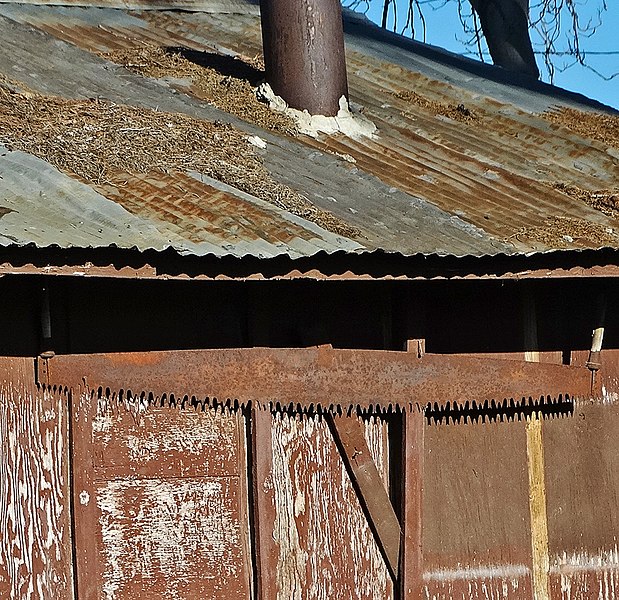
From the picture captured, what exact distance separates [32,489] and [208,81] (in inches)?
138

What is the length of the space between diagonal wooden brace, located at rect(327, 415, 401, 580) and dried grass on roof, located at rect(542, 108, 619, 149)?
290 centimetres

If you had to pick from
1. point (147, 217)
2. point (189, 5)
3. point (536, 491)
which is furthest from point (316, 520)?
point (189, 5)

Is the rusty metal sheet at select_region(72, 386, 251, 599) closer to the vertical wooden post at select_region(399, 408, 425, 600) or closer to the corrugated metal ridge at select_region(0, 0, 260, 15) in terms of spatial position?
the vertical wooden post at select_region(399, 408, 425, 600)

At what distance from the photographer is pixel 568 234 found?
517 centimetres

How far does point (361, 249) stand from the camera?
14.9 feet

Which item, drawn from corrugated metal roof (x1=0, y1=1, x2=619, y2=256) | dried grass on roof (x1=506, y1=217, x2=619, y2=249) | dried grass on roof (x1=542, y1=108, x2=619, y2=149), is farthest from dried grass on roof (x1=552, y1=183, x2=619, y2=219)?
A: dried grass on roof (x1=542, y1=108, x2=619, y2=149)

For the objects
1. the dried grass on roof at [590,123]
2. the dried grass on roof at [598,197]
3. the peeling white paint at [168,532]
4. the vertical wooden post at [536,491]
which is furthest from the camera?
the dried grass on roof at [590,123]

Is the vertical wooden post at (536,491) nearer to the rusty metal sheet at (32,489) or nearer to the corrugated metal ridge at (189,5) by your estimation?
the rusty metal sheet at (32,489)

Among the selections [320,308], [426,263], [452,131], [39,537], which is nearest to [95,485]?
[39,537]

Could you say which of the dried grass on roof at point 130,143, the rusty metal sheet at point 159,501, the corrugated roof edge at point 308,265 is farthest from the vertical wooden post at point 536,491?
the rusty metal sheet at point 159,501

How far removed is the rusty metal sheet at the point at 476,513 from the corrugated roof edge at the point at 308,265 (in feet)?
3.37

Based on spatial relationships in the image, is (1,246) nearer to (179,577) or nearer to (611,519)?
(179,577)

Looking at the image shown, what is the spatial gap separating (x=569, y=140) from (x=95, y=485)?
385cm

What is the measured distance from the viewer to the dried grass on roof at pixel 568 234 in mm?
5031
